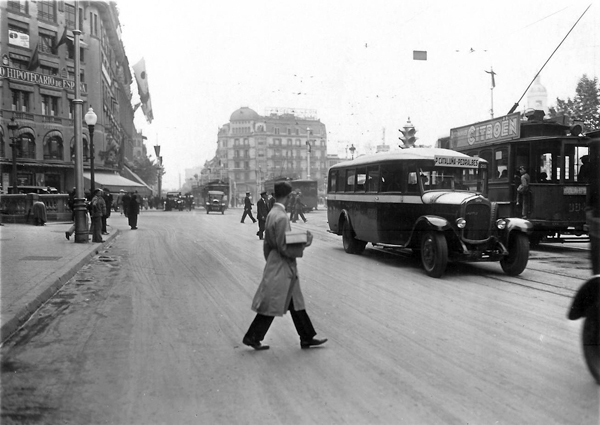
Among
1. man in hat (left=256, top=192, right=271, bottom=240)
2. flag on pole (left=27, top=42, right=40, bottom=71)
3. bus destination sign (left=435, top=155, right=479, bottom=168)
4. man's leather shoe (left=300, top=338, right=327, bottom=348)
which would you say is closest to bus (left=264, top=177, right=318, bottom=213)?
flag on pole (left=27, top=42, right=40, bottom=71)

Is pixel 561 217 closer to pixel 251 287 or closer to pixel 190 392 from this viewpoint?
pixel 251 287

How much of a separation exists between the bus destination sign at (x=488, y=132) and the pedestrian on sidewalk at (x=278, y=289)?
11339 millimetres

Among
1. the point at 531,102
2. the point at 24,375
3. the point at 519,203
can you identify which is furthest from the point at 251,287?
the point at 531,102

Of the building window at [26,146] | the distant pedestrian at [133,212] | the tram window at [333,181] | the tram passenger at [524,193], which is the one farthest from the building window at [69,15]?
the tram passenger at [524,193]

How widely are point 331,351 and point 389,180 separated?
6869 mm

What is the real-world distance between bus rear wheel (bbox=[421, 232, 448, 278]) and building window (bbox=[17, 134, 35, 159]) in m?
37.3

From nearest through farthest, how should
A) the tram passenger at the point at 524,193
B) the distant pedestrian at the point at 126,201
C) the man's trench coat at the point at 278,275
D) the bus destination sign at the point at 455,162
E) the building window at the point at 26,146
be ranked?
the man's trench coat at the point at 278,275 < the bus destination sign at the point at 455,162 < the tram passenger at the point at 524,193 < the distant pedestrian at the point at 126,201 < the building window at the point at 26,146

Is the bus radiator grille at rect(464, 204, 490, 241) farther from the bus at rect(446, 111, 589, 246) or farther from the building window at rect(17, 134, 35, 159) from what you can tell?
the building window at rect(17, 134, 35, 159)

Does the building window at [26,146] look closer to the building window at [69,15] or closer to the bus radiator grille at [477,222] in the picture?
the building window at [69,15]

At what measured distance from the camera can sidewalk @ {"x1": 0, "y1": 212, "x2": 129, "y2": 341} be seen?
639 centimetres

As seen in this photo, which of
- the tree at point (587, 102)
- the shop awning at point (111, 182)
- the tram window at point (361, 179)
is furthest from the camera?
the shop awning at point (111, 182)

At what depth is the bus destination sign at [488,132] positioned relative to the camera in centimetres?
1456

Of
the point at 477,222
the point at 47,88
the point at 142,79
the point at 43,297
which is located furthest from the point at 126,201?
the point at 142,79

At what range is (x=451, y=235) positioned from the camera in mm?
9867
